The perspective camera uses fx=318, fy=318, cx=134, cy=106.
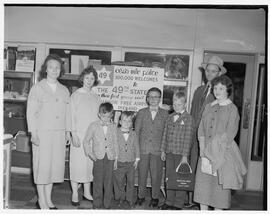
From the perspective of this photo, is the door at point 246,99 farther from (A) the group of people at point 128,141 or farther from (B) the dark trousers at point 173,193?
(B) the dark trousers at point 173,193

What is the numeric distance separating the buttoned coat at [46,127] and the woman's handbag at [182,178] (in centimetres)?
101

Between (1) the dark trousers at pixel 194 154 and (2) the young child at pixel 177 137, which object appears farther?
(1) the dark trousers at pixel 194 154

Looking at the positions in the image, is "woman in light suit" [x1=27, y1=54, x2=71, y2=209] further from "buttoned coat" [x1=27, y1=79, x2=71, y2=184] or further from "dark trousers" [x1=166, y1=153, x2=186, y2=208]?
"dark trousers" [x1=166, y1=153, x2=186, y2=208]

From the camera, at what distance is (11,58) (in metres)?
3.64

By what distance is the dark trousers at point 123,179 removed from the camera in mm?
2828

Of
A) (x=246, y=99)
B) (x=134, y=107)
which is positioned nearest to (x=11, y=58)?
(x=134, y=107)

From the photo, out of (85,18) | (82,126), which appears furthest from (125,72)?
(85,18)

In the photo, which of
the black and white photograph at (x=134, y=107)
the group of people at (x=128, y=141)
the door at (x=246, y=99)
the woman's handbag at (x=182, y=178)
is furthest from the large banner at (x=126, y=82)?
the door at (x=246, y=99)

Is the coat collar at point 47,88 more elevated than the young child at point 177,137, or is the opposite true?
the coat collar at point 47,88

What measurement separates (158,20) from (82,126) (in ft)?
4.97

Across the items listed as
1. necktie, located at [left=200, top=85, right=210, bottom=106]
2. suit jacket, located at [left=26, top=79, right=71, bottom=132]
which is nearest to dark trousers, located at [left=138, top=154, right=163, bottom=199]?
necktie, located at [left=200, top=85, right=210, bottom=106]

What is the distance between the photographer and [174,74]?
3.60 m

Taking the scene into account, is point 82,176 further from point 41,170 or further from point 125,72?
point 125,72

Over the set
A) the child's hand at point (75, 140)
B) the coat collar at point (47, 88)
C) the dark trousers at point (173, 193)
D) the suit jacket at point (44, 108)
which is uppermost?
the coat collar at point (47, 88)
